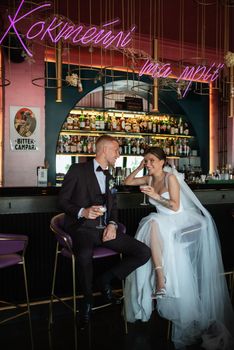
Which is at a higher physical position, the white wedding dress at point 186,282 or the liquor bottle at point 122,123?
the liquor bottle at point 122,123

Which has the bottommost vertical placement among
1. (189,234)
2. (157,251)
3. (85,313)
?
(85,313)

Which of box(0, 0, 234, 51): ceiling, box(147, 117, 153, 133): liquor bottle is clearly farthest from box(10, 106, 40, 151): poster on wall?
box(147, 117, 153, 133): liquor bottle

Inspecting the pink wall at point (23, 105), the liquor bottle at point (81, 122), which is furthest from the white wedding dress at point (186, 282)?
the liquor bottle at point (81, 122)

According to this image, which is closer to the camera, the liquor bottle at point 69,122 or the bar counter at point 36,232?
the bar counter at point 36,232

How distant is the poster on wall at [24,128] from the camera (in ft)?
20.0

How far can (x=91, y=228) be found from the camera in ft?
10.0

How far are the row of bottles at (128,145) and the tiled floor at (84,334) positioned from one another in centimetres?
370

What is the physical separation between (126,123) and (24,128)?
1.99m

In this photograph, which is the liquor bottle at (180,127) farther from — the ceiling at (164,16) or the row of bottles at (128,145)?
the ceiling at (164,16)

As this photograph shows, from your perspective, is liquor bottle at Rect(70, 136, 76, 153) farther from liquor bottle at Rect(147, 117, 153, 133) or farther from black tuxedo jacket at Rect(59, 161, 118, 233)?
black tuxedo jacket at Rect(59, 161, 118, 233)

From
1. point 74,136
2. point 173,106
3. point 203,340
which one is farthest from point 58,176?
point 203,340

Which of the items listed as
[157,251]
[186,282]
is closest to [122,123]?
[157,251]

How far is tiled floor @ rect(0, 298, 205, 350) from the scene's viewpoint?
2830mm

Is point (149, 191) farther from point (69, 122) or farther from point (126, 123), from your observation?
point (126, 123)
